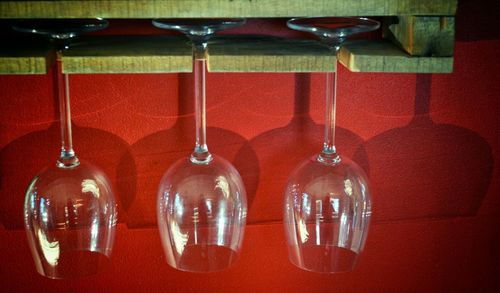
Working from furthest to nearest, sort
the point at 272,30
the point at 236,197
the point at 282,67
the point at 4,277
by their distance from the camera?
1. the point at 4,277
2. the point at 272,30
3. the point at 236,197
4. the point at 282,67

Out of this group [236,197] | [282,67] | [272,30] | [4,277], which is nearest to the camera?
[282,67]

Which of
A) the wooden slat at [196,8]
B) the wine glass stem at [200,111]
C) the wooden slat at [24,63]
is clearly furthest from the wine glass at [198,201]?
the wooden slat at [24,63]

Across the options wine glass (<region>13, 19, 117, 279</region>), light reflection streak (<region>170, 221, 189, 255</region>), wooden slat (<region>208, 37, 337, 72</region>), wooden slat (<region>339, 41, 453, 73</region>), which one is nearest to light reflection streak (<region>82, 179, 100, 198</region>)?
wine glass (<region>13, 19, 117, 279</region>)

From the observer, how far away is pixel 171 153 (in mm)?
1526

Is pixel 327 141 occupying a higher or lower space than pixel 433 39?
lower

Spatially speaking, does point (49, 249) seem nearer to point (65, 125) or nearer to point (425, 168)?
point (65, 125)

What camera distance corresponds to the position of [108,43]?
1.32 m

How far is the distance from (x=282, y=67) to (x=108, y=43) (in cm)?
28

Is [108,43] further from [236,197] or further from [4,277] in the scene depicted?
[4,277]

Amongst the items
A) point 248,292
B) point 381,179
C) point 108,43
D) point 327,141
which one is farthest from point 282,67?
point 248,292

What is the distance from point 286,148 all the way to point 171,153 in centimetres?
21

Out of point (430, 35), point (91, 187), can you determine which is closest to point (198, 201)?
point (91, 187)

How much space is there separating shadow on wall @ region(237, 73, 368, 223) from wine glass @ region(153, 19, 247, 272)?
0.21 metres

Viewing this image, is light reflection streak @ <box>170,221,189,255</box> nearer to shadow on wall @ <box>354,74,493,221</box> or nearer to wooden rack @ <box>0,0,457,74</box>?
wooden rack @ <box>0,0,457,74</box>
